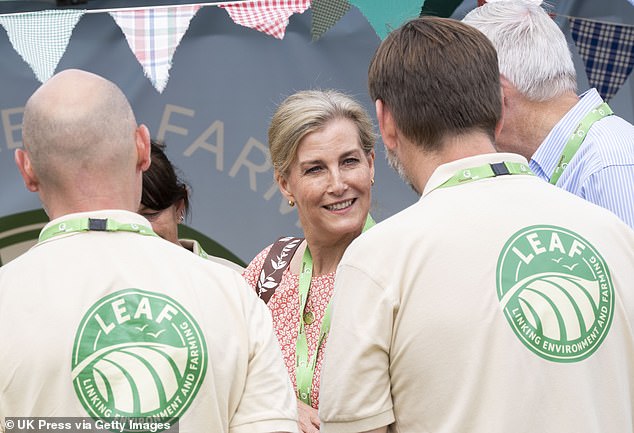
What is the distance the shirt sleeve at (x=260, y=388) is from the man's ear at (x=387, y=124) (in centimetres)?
44

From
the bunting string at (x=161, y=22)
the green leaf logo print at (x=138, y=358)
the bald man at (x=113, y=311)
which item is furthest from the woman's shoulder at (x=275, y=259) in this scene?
the green leaf logo print at (x=138, y=358)

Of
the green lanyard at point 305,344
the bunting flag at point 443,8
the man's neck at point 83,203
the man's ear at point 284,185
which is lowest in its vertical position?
the green lanyard at point 305,344

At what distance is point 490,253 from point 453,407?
0.30 meters

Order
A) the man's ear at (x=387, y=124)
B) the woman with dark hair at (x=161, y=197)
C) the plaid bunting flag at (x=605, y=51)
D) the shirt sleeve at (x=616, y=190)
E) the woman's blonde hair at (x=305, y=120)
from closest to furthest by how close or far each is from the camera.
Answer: the man's ear at (x=387, y=124) < the shirt sleeve at (x=616, y=190) < the woman's blonde hair at (x=305, y=120) < the woman with dark hair at (x=161, y=197) < the plaid bunting flag at (x=605, y=51)

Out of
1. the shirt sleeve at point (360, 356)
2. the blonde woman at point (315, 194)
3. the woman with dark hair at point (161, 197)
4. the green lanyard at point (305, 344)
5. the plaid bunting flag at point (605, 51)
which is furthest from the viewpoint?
the plaid bunting flag at point (605, 51)

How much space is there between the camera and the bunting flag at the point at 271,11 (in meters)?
4.04

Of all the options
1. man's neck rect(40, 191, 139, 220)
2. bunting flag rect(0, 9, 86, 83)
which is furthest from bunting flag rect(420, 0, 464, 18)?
man's neck rect(40, 191, 139, 220)

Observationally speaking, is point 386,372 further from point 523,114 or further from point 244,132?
point 244,132

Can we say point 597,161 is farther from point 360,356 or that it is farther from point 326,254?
point 360,356

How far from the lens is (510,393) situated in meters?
1.87

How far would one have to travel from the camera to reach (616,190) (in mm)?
2658

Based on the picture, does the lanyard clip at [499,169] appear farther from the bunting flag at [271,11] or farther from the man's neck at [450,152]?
the bunting flag at [271,11]

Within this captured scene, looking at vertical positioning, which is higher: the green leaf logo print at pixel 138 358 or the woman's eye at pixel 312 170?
the green leaf logo print at pixel 138 358

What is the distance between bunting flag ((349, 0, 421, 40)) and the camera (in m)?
3.99
